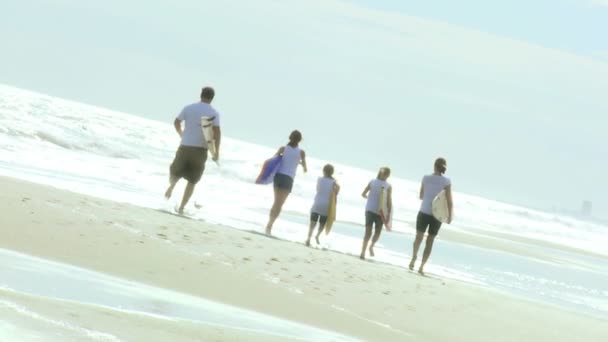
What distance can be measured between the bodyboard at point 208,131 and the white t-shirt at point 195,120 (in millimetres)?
38

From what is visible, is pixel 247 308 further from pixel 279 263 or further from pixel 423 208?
pixel 423 208

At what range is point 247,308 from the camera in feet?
30.3

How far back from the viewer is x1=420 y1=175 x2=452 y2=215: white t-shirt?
16.3 meters

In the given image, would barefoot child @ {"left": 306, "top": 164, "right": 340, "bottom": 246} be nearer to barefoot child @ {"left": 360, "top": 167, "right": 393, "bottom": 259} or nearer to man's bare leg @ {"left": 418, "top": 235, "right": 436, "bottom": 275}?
barefoot child @ {"left": 360, "top": 167, "right": 393, "bottom": 259}

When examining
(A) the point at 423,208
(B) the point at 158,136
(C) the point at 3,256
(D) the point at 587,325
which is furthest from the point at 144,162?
(C) the point at 3,256

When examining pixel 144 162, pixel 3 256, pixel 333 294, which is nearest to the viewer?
pixel 3 256

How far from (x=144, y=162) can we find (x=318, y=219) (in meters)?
25.5

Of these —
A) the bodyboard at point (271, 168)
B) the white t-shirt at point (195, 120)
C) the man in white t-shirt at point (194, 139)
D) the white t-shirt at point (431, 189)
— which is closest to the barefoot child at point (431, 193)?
the white t-shirt at point (431, 189)

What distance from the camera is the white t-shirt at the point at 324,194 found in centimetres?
1745

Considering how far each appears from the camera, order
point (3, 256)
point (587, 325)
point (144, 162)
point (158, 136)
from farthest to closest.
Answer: point (158, 136) → point (144, 162) → point (587, 325) → point (3, 256)

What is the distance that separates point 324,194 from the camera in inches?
690

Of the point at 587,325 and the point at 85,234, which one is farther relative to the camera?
the point at 587,325

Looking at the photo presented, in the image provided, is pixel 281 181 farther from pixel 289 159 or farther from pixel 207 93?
pixel 207 93

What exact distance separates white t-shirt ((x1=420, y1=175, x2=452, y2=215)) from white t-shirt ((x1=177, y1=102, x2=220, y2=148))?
117 inches
